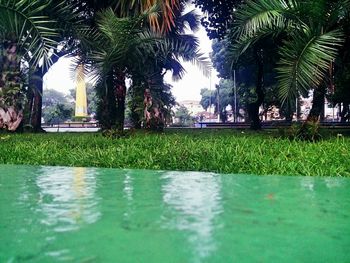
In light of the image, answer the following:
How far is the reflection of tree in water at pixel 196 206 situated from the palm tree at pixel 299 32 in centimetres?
355

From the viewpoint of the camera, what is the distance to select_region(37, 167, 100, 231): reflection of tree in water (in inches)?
89.8

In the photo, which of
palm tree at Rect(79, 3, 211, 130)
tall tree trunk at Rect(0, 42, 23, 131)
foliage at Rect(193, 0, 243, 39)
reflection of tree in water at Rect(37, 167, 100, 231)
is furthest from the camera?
foliage at Rect(193, 0, 243, 39)

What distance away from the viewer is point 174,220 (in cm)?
229

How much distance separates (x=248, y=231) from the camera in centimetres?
205

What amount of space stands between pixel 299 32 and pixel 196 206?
5.60 metres

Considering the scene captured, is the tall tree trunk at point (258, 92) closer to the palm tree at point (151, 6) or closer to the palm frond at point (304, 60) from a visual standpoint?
the palm tree at point (151, 6)

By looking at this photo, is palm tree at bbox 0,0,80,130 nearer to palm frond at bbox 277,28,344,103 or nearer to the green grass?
the green grass

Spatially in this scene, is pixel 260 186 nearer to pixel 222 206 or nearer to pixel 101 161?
pixel 222 206

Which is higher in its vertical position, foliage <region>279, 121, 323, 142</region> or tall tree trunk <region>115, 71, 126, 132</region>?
tall tree trunk <region>115, 71, 126, 132</region>

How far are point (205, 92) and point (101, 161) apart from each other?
4942 centimetres

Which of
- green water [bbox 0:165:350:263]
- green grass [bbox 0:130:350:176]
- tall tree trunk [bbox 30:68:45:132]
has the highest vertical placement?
tall tree trunk [bbox 30:68:45:132]

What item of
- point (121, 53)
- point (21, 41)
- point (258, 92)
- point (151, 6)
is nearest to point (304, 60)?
point (151, 6)

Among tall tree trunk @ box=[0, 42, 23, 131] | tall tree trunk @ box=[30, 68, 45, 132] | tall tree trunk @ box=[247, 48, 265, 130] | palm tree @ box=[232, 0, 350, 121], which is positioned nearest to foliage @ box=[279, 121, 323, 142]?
A: palm tree @ box=[232, 0, 350, 121]

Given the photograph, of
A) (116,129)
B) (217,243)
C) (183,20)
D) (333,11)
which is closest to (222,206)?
(217,243)
